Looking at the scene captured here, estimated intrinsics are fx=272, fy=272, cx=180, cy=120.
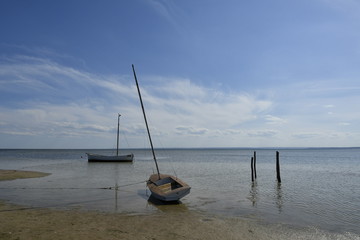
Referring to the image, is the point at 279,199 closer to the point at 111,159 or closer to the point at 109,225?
the point at 109,225

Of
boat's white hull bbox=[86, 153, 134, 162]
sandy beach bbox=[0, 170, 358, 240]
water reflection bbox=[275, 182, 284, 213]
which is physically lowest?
water reflection bbox=[275, 182, 284, 213]

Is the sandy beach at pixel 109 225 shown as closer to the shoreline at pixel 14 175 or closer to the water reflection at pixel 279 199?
the water reflection at pixel 279 199

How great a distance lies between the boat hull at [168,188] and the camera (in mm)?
15734

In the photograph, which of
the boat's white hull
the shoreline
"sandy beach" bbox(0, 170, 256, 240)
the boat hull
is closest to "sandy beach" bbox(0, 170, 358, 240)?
"sandy beach" bbox(0, 170, 256, 240)

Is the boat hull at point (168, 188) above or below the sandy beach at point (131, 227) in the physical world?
above

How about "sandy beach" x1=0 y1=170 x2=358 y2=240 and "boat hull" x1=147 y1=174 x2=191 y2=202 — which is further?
"boat hull" x1=147 y1=174 x2=191 y2=202

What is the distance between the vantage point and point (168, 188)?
18219 mm

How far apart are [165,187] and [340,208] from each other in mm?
10557

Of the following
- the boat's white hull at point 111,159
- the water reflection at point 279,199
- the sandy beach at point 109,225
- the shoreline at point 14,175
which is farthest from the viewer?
the boat's white hull at point 111,159

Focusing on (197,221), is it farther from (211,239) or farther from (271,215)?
(271,215)

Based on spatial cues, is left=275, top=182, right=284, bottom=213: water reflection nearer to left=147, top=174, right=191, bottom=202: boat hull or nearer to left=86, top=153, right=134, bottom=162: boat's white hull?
left=147, top=174, right=191, bottom=202: boat hull

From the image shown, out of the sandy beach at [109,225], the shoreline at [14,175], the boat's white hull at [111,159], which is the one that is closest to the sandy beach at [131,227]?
the sandy beach at [109,225]

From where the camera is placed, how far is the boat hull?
1573 centimetres

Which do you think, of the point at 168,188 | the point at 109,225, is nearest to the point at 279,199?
the point at 168,188
